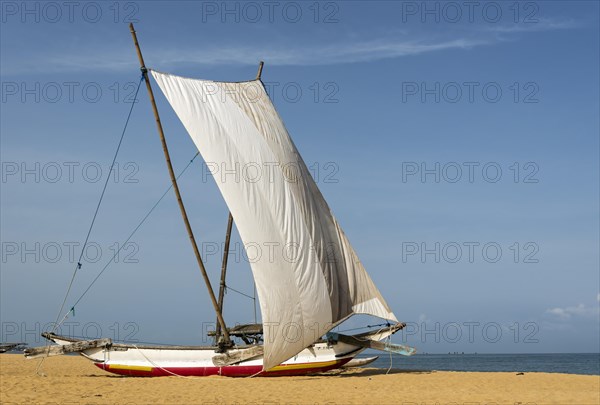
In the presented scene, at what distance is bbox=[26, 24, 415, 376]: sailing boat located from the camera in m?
27.4

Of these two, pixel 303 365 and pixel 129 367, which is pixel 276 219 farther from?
pixel 129 367

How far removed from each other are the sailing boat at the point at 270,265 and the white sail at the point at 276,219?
4cm

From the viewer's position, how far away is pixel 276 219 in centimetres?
2816

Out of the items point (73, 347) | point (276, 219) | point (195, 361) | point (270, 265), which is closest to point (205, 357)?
point (195, 361)

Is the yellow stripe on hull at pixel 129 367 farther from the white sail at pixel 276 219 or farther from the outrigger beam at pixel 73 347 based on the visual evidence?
the white sail at pixel 276 219

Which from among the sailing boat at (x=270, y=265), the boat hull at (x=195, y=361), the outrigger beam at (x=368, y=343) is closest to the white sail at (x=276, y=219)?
the sailing boat at (x=270, y=265)

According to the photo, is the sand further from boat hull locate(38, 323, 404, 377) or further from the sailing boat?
the sailing boat

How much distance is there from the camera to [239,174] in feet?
92.3

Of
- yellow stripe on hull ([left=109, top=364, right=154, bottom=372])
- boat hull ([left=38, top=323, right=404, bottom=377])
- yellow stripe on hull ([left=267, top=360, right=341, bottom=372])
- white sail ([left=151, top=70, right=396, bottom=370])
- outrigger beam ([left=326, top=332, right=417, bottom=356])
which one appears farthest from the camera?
outrigger beam ([left=326, top=332, right=417, bottom=356])

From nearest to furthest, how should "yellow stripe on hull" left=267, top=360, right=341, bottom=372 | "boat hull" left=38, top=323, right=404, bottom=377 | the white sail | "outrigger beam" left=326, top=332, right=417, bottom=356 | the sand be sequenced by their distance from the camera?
the sand
the white sail
"boat hull" left=38, top=323, right=404, bottom=377
"yellow stripe on hull" left=267, top=360, right=341, bottom=372
"outrigger beam" left=326, top=332, right=417, bottom=356

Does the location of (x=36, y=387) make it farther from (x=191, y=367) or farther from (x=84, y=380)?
(x=191, y=367)

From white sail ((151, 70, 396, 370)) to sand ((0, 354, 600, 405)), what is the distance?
105 inches

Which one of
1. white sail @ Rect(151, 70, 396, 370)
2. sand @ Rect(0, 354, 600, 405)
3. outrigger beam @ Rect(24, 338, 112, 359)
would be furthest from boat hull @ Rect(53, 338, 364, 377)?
white sail @ Rect(151, 70, 396, 370)

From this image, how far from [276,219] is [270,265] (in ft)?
6.70
